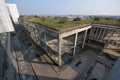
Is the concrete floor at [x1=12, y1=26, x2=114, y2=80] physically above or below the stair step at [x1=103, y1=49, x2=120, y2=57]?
below

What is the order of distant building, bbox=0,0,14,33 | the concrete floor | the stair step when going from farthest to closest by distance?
the stair step → the concrete floor → distant building, bbox=0,0,14,33

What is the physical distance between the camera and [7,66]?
784 centimetres

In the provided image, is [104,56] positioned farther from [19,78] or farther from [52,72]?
[19,78]

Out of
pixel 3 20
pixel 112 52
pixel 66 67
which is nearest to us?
pixel 3 20

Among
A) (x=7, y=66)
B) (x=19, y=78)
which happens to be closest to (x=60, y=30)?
(x=19, y=78)

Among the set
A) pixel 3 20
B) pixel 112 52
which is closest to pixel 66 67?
pixel 112 52

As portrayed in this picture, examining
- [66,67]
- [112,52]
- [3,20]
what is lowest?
[66,67]

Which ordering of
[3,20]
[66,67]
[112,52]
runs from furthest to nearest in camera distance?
[112,52] → [66,67] → [3,20]

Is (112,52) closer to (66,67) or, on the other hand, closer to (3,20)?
(66,67)

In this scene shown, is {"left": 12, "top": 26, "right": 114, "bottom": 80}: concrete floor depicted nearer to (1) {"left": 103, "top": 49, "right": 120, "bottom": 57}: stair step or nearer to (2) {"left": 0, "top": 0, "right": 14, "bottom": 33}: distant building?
(1) {"left": 103, "top": 49, "right": 120, "bottom": 57}: stair step

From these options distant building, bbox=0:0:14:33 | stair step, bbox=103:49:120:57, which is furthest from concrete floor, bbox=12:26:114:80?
distant building, bbox=0:0:14:33

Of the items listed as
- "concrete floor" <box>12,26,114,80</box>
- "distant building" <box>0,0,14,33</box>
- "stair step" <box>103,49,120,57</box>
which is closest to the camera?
"distant building" <box>0,0,14,33</box>

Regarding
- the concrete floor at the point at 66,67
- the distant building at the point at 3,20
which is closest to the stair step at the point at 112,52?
the concrete floor at the point at 66,67

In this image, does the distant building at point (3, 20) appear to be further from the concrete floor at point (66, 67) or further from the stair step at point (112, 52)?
the stair step at point (112, 52)
